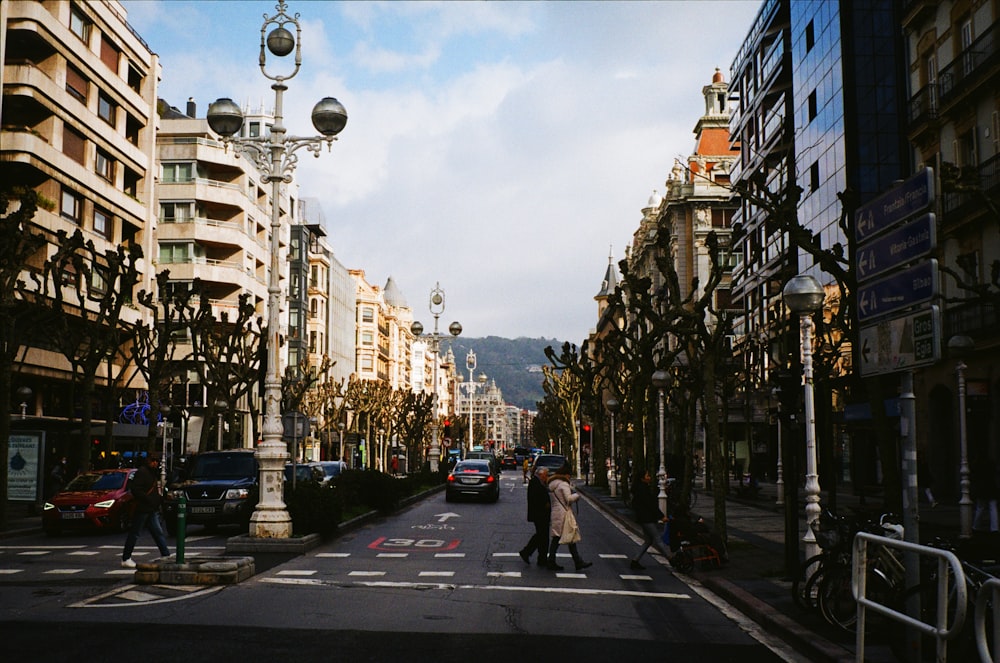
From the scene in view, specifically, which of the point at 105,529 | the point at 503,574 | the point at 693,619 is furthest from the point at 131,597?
the point at 105,529

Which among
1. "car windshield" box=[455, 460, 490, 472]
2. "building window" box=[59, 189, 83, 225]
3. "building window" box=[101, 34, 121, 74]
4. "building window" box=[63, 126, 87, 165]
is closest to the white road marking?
"car windshield" box=[455, 460, 490, 472]

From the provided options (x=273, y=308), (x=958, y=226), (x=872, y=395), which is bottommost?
(x=872, y=395)

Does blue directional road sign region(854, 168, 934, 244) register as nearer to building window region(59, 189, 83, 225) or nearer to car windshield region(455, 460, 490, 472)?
car windshield region(455, 460, 490, 472)

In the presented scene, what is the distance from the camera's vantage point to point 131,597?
464 inches

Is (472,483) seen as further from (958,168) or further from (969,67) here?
(969,67)

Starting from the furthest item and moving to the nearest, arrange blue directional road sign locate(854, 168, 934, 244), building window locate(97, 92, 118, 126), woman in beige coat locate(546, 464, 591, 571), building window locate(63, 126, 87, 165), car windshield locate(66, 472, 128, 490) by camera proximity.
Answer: building window locate(97, 92, 118, 126) → building window locate(63, 126, 87, 165) → car windshield locate(66, 472, 128, 490) → woman in beige coat locate(546, 464, 591, 571) → blue directional road sign locate(854, 168, 934, 244)

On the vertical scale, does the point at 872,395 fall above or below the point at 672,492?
above

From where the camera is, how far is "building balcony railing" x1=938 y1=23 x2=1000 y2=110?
27375 millimetres

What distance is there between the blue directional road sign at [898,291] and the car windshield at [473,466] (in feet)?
93.3

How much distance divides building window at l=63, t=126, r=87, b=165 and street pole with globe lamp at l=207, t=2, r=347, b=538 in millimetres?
22400

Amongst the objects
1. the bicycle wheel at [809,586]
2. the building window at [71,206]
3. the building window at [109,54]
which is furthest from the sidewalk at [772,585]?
the building window at [109,54]

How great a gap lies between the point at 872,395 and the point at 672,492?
14974 mm

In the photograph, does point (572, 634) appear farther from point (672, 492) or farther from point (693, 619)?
point (672, 492)

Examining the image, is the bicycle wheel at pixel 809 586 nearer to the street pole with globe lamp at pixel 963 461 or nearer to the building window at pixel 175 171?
the street pole with globe lamp at pixel 963 461
